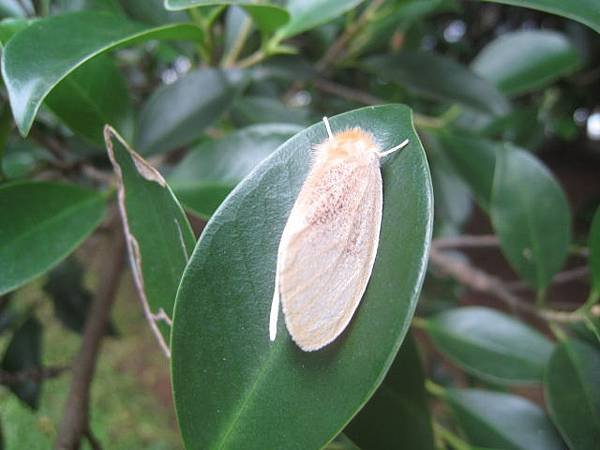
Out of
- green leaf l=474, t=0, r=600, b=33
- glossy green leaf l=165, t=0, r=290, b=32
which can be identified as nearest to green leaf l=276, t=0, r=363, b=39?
glossy green leaf l=165, t=0, r=290, b=32

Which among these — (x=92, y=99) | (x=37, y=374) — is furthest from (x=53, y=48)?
(x=37, y=374)

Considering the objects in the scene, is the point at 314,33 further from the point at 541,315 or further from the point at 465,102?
the point at 541,315

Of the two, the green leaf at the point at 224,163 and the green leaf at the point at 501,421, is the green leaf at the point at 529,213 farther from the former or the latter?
the green leaf at the point at 224,163

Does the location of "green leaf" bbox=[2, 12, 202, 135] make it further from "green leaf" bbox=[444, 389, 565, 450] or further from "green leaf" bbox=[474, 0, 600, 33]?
"green leaf" bbox=[444, 389, 565, 450]

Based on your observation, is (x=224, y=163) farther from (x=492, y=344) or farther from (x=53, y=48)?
(x=492, y=344)

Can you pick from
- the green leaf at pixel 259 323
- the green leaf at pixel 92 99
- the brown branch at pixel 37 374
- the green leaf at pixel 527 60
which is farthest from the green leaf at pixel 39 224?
the green leaf at pixel 527 60

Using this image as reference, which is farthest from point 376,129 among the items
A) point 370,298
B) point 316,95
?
point 316,95
